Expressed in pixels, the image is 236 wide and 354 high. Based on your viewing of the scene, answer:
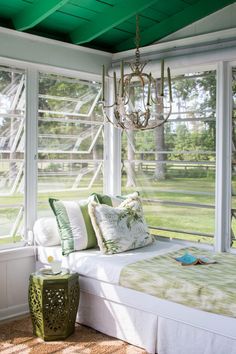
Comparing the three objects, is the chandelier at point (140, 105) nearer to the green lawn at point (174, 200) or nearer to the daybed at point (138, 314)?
the green lawn at point (174, 200)

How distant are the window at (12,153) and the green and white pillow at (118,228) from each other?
2.14 feet

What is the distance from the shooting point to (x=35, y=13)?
3350 mm

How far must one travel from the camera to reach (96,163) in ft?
14.3

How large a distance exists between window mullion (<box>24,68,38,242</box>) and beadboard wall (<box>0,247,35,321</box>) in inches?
7.0

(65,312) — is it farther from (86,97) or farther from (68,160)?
(86,97)

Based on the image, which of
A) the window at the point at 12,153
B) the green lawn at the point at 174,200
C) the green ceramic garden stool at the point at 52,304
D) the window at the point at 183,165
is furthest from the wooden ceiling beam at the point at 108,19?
the green ceramic garden stool at the point at 52,304

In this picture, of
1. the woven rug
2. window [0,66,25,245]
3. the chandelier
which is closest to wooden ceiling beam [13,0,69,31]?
window [0,66,25,245]

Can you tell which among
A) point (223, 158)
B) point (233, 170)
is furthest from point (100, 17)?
point (233, 170)

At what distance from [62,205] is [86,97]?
1143 millimetres

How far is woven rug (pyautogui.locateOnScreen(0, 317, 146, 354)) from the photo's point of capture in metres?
2.97

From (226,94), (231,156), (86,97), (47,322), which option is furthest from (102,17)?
(47,322)

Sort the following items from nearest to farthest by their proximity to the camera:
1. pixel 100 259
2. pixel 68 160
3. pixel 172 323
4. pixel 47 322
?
pixel 172 323 → pixel 47 322 → pixel 100 259 → pixel 68 160

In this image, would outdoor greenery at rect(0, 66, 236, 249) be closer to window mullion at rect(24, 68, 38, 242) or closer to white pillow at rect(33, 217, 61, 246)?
window mullion at rect(24, 68, 38, 242)

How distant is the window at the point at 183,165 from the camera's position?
3744 millimetres
